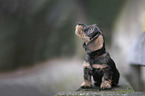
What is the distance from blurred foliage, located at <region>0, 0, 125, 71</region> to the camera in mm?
3506

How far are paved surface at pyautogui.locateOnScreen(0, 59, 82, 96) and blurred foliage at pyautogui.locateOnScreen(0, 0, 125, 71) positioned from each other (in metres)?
0.21

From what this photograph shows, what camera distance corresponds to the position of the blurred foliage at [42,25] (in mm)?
3506

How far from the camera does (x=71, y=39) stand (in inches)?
172

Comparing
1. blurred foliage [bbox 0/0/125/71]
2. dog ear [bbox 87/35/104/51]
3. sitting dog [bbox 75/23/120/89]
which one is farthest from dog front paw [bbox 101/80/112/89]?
blurred foliage [bbox 0/0/125/71]


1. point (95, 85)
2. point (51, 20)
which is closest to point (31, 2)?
point (51, 20)

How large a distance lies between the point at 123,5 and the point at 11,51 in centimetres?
238

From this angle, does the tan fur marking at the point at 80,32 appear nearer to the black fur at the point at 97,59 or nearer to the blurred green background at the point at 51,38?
the black fur at the point at 97,59

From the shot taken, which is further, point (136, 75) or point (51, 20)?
point (51, 20)

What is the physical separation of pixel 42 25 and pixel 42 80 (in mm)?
1301

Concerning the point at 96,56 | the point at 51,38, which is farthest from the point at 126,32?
the point at 96,56

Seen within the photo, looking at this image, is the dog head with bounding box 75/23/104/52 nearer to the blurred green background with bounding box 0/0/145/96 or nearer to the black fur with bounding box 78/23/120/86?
the black fur with bounding box 78/23/120/86

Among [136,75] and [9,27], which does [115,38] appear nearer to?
[136,75]

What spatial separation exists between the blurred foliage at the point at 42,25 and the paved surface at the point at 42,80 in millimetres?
211

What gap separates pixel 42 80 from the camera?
315 cm
